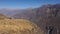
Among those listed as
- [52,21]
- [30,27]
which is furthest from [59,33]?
[30,27]

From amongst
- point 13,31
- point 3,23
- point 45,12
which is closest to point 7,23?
point 3,23

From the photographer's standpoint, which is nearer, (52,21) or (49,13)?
(52,21)

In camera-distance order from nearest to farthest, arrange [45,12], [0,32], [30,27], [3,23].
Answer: [0,32]
[3,23]
[30,27]
[45,12]

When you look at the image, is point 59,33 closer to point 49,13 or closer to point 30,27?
point 49,13

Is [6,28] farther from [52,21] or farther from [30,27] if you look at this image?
[52,21]

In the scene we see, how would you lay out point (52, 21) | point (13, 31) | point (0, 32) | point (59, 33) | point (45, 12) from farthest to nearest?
point (45, 12), point (52, 21), point (59, 33), point (13, 31), point (0, 32)

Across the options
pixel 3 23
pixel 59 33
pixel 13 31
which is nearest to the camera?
pixel 13 31

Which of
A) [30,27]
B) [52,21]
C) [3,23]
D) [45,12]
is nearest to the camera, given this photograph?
[3,23]

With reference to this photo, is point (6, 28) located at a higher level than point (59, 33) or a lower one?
higher

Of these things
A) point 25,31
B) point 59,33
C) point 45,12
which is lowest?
point 59,33
